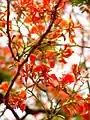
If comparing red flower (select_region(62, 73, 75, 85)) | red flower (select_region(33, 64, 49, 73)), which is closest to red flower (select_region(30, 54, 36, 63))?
red flower (select_region(33, 64, 49, 73))

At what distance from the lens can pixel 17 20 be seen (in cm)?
304

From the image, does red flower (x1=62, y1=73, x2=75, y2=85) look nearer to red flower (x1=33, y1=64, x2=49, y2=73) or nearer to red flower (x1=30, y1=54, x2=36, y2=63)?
red flower (x1=33, y1=64, x2=49, y2=73)

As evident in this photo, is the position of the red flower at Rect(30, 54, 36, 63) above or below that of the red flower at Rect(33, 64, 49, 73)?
above

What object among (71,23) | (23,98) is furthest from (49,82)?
(71,23)

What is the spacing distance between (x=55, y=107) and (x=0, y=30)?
2.55ft

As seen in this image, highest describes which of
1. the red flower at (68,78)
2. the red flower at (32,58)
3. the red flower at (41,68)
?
the red flower at (32,58)

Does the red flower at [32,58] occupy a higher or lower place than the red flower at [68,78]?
higher

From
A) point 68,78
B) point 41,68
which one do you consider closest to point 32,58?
point 41,68

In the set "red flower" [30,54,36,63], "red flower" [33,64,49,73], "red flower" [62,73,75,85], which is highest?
"red flower" [30,54,36,63]

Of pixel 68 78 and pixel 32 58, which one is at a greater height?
pixel 32 58

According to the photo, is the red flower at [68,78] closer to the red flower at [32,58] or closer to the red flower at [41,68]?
the red flower at [41,68]

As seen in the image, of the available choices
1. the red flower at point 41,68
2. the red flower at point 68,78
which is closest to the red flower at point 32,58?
the red flower at point 41,68

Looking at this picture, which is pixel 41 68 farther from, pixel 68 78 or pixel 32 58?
pixel 68 78

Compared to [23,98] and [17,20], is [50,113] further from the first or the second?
[17,20]
